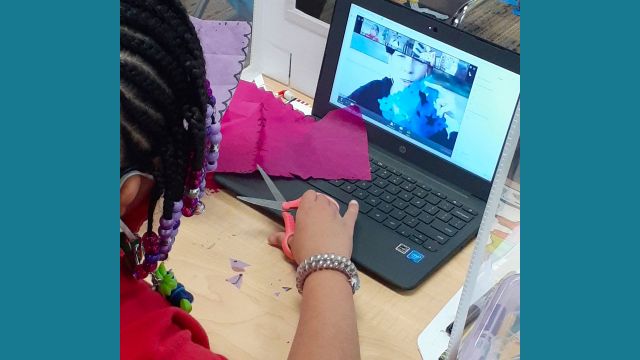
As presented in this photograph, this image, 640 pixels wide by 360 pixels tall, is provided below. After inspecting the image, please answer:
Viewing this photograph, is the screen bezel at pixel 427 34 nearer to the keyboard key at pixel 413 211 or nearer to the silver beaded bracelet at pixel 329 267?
the keyboard key at pixel 413 211

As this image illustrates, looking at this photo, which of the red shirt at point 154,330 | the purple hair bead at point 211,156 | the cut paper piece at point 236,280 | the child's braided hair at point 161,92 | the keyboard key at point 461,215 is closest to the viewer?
the child's braided hair at point 161,92

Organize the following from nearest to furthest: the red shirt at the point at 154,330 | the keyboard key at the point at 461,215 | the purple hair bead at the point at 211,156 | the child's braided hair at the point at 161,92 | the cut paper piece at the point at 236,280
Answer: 1. the child's braided hair at the point at 161,92
2. the red shirt at the point at 154,330
3. the purple hair bead at the point at 211,156
4. the cut paper piece at the point at 236,280
5. the keyboard key at the point at 461,215

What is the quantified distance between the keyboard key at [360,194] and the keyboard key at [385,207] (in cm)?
3

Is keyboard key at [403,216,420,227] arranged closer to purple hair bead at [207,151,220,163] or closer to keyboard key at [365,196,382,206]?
keyboard key at [365,196,382,206]

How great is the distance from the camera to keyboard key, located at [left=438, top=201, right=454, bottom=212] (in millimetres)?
1130

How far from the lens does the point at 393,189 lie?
116 cm

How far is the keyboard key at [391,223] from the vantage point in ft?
3.59

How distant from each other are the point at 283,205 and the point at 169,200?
1.14 ft

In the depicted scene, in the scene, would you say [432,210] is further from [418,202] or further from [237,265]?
[237,265]

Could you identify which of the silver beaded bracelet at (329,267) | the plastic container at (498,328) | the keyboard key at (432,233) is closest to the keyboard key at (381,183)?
the keyboard key at (432,233)

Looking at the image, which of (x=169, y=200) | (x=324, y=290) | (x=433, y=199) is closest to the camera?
(x=169, y=200)

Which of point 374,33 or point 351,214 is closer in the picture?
point 351,214

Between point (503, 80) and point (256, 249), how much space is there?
1.40ft

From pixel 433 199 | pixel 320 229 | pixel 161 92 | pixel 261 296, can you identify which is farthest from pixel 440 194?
pixel 161 92
